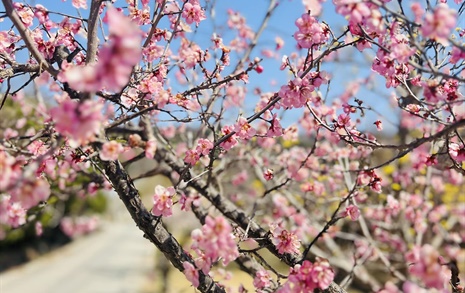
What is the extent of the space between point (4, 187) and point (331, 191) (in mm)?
5043

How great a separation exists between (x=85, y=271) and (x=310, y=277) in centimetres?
1398

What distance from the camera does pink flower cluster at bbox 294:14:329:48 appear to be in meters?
2.28

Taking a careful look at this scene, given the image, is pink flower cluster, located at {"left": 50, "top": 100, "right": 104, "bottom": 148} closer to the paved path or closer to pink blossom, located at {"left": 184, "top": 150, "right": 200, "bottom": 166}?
pink blossom, located at {"left": 184, "top": 150, "right": 200, "bottom": 166}

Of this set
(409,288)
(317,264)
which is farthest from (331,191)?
(409,288)

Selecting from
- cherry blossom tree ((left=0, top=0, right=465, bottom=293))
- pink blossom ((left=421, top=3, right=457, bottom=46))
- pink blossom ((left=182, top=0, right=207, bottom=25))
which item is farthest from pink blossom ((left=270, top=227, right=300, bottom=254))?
pink blossom ((left=182, top=0, right=207, bottom=25))

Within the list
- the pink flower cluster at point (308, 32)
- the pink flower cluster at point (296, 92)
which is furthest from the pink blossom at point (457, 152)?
the pink flower cluster at point (308, 32)

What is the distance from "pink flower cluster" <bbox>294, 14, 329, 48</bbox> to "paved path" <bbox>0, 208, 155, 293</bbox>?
11.4 m

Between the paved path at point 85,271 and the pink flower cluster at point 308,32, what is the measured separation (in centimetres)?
1137

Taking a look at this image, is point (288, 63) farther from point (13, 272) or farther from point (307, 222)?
point (13, 272)

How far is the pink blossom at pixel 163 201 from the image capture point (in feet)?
7.48

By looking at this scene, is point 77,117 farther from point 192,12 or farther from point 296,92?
point 192,12

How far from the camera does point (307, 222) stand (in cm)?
571

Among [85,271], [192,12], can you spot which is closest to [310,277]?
[192,12]

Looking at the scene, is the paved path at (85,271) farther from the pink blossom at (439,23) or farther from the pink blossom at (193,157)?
the pink blossom at (439,23)
